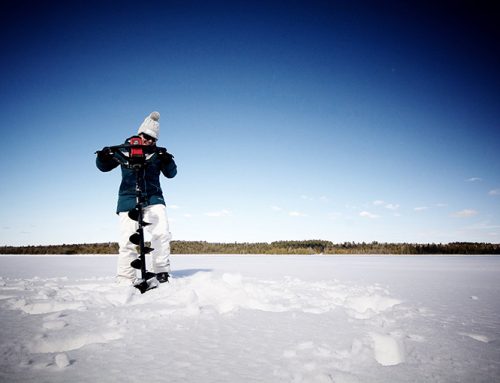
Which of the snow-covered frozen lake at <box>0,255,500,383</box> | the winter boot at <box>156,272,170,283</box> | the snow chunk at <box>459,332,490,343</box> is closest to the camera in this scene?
the snow-covered frozen lake at <box>0,255,500,383</box>

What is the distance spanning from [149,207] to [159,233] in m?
0.40

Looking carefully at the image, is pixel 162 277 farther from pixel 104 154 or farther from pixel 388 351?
pixel 388 351

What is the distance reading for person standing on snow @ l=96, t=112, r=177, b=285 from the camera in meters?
3.88

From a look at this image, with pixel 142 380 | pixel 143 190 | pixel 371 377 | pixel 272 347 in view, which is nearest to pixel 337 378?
pixel 371 377

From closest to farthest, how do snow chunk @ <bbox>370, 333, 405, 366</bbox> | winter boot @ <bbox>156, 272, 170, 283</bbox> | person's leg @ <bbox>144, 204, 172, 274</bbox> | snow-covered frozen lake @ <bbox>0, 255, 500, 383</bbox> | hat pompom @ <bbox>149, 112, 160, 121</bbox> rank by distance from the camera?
snow-covered frozen lake @ <bbox>0, 255, 500, 383</bbox> < snow chunk @ <bbox>370, 333, 405, 366</bbox> < winter boot @ <bbox>156, 272, 170, 283</bbox> < person's leg @ <bbox>144, 204, 172, 274</bbox> < hat pompom @ <bbox>149, 112, 160, 121</bbox>

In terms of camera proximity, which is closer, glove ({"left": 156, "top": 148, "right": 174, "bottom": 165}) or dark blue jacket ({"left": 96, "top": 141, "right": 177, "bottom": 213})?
glove ({"left": 156, "top": 148, "right": 174, "bottom": 165})

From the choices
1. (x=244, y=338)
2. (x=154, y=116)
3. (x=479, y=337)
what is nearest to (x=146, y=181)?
(x=154, y=116)

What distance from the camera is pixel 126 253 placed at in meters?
3.90

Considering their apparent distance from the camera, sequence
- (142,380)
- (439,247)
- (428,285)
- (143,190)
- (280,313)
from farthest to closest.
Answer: (439,247)
(428,285)
(143,190)
(280,313)
(142,380)

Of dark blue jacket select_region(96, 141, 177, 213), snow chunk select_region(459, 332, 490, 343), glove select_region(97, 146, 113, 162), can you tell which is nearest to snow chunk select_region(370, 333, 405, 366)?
snow chunk select_region(459, 332, 490, 343)

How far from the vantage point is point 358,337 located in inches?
73.7

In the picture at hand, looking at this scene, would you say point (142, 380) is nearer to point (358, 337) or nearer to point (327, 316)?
point (358, 337)

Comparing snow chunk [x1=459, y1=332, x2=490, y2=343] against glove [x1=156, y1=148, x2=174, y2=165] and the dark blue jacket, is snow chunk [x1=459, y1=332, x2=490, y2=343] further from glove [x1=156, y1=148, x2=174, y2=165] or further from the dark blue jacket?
the dark blue jacket

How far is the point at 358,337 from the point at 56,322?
2071mm
